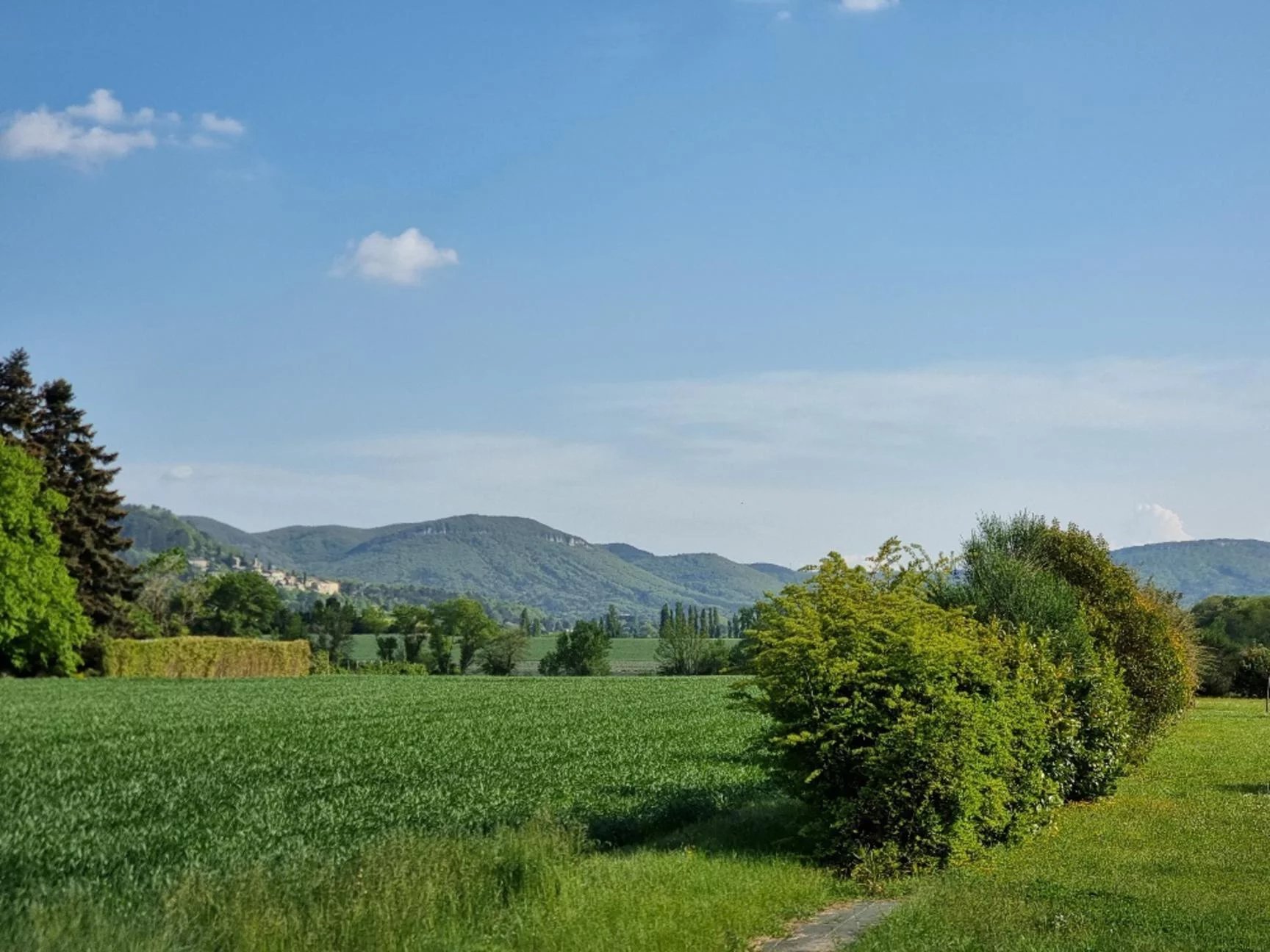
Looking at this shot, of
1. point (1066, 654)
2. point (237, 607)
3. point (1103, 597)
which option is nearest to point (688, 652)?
point (237, 607)

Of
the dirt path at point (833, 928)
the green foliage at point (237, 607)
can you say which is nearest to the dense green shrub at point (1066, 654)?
the dirt path at point (833, 928)

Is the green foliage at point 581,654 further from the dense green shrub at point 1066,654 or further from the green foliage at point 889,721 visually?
the green foliage at point 889,721

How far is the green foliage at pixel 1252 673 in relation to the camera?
64562 millimetres

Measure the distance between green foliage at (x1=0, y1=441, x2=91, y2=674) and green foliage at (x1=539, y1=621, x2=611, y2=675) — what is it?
57.5 m

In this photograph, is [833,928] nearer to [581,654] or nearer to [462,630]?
[581,654]

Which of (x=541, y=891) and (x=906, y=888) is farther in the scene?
(x=906, y=888)

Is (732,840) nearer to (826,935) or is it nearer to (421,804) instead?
(826,935)

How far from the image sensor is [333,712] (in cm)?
3662

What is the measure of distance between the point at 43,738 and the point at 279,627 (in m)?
102

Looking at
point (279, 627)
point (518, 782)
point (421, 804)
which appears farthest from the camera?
point (279, 627)

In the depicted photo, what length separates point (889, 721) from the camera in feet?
39.2

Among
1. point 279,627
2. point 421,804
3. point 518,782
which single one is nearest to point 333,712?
point 518,782

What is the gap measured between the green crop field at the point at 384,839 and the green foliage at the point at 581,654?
260 ft

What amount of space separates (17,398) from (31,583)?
12474mm
